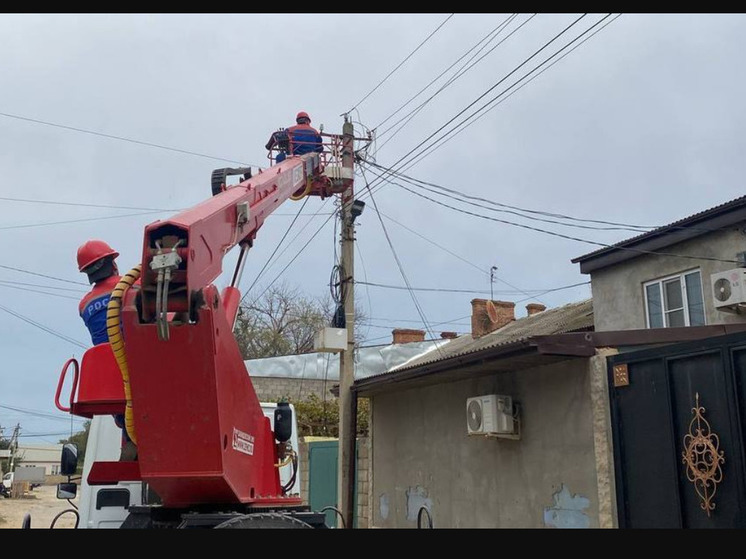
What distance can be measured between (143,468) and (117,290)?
3.85 ft

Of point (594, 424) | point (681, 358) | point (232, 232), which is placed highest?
point (232, 232)

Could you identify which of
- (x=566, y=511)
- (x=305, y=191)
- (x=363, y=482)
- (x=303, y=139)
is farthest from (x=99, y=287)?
(x=363, y=482)

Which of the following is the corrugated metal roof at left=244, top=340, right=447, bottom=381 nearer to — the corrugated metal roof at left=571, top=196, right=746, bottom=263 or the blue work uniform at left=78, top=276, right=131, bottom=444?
the corrugated metal roof at left=571, top=196, right=746, bottom=263

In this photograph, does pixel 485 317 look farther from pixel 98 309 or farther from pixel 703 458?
pixel 98 309

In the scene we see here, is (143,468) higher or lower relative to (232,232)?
lower

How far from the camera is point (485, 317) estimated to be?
77.4 ft

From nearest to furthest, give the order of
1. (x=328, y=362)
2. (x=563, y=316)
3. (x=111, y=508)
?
1. (x=111, y=508)
2. (x=563, y=316)
3. (x=328, y=362)

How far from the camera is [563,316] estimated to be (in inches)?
798

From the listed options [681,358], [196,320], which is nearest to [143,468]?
[196,320]

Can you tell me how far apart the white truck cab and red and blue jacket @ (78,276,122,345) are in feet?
7.21

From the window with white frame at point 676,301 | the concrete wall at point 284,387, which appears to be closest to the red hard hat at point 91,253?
the window with white frame at point 676,301

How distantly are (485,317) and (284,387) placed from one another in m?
9.94

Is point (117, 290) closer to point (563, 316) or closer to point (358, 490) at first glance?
point (358, 490)
